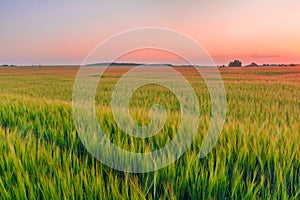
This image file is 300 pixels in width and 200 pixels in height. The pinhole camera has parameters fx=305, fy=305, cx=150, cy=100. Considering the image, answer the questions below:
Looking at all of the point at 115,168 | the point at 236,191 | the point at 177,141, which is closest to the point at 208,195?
the point at 236,191


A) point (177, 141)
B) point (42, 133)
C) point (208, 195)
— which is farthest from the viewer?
point (42, 133)

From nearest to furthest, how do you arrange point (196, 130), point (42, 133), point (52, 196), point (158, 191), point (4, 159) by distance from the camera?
point (52, 196) < point (158, 191) < point (4, 159) < point (196, 130) < point (42, 133)

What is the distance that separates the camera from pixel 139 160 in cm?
194

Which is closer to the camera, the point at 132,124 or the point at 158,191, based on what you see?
the point at 158,191

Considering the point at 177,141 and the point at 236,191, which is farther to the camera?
the point at 177,141

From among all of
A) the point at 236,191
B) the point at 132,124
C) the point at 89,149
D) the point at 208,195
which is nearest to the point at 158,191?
the point at 208,195

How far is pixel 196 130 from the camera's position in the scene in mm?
2625

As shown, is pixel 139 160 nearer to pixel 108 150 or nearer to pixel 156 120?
pixel 108 150

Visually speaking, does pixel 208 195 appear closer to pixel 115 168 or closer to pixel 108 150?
pixel 115 168

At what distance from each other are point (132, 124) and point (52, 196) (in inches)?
70.8

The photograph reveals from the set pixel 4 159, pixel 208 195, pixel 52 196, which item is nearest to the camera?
pixel 52 196

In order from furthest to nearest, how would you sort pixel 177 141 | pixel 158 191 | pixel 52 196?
pixel 177 141 → pixel 158 191 → pixel 52 196

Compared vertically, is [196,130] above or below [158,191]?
above

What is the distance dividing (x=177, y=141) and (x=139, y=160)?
0.49 metres
